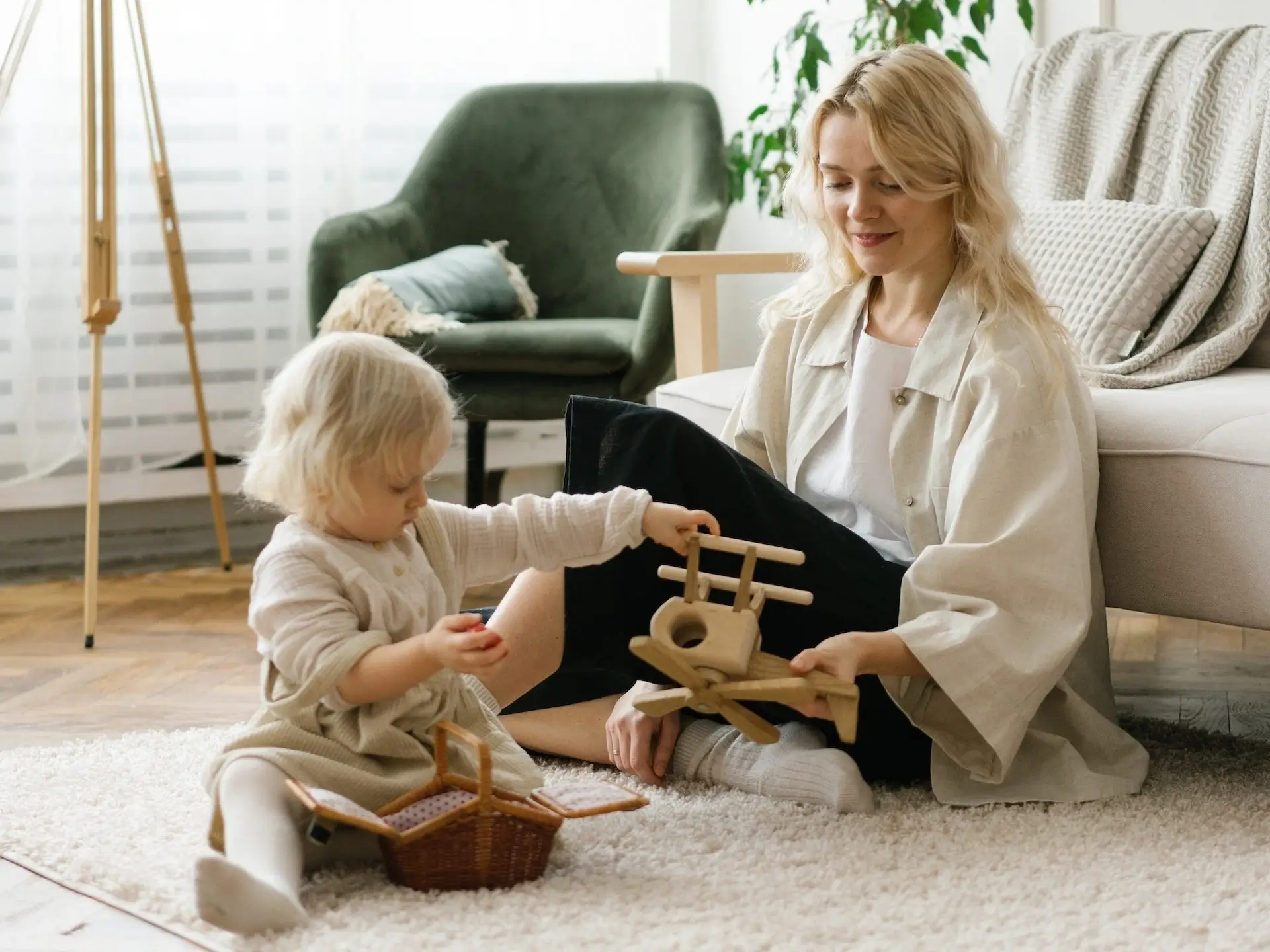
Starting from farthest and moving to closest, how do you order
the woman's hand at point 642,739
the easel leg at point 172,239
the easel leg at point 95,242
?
the easel leg at point 172,239, the easel leg at point 95,242, the woman's hand at point 642,739

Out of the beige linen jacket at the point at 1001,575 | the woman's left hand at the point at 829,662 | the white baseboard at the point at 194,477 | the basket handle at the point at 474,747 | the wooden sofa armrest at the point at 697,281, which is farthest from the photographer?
the white baseboard at the point at 194,477

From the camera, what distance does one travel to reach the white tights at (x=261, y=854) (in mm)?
1058

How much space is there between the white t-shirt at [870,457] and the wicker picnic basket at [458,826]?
46 centimetres

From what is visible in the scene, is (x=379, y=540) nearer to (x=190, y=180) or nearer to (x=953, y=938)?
(x=953, y=938)

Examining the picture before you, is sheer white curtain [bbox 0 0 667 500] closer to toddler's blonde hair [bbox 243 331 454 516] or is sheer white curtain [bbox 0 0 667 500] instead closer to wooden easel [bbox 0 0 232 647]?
wooden easel [bbox 0 0 232 647]

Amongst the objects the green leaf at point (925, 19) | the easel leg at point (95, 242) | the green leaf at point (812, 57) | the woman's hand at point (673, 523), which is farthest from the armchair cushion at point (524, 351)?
the woman's hand at point (673, 523)

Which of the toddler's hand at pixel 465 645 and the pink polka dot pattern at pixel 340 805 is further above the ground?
the toddler's hand at pixel 465 645

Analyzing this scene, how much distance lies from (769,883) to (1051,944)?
230mm

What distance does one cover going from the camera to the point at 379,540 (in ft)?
4.21

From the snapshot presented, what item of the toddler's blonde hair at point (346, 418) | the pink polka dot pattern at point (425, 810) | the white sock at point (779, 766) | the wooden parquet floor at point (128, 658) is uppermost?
the toddler's blonde hair at point (346, 418)

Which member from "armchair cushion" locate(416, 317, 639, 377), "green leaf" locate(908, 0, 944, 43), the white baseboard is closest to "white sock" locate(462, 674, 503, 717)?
"armchair cushion" locate(416, 317, 639, 377)

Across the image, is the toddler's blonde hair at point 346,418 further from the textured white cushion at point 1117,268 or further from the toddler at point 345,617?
the textured white cushion at point 1117,268

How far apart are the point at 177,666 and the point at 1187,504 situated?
1.34 meters

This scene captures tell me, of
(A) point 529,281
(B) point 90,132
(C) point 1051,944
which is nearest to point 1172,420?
(C) point 1051,944
